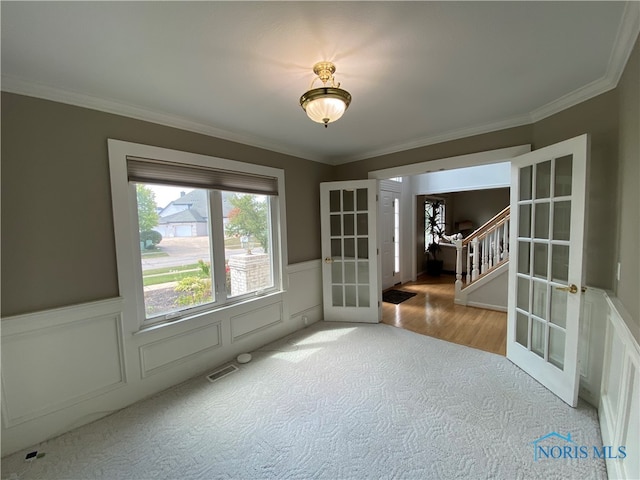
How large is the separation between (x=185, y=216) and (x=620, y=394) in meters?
3.26

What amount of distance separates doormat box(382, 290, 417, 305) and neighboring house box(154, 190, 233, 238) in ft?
11.1

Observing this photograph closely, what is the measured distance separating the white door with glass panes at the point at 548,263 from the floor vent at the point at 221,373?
2.78 m

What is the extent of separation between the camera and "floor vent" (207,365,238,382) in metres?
2.49

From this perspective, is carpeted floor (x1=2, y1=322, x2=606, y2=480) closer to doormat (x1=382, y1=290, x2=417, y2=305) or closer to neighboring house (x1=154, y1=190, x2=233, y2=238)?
neighboring house (x1=154, y1=190, x2=233, y2=238)

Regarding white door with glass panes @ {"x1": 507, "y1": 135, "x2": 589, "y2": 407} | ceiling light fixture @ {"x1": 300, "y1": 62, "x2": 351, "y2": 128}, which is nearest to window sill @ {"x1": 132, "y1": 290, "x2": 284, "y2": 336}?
ceiling light fixture @ {"x1": 300, "y1": 62, "x2": 351, "y2": 128}

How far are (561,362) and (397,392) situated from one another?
1.35m

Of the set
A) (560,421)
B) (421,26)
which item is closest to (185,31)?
(421,26)

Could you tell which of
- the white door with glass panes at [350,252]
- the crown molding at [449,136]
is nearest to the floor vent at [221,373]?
the white door with glass panes at [350,252]

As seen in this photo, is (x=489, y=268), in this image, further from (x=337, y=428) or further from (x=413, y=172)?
(x=337, y=428)

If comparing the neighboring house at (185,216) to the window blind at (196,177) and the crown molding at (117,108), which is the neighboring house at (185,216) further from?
the crown molding at (117,108)

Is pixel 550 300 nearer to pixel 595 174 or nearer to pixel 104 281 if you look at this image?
pixel 595 174

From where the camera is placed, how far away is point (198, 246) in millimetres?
2611

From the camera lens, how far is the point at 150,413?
2045 mm

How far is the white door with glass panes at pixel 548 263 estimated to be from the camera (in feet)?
6.40
